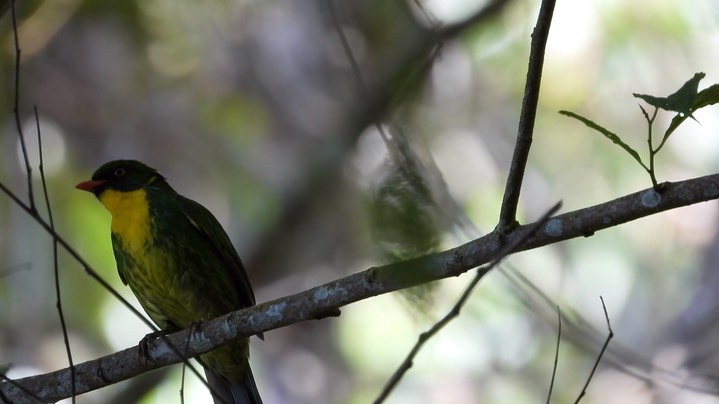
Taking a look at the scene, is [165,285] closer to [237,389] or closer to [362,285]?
[237,389]

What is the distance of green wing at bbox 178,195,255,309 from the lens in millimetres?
4668

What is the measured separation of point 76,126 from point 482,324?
3.83 m

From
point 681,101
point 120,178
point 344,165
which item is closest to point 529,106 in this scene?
point 681,101

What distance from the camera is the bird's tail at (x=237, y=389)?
15.7 ft

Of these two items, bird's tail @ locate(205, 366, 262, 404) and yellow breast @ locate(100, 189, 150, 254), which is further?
bird's tail @ locate(205, 366, 262, 404)

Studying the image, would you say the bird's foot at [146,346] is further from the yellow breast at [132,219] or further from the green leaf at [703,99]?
the green leaf at [703,99]

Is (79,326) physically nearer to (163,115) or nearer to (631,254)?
(163,115)

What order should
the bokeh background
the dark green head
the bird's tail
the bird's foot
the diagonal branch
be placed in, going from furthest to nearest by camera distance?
the bokeh background → the dark green head → the bird's tail → the bird's foot → the diagonal branch

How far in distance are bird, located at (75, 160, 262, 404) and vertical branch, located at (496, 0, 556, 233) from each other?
207 centimetres

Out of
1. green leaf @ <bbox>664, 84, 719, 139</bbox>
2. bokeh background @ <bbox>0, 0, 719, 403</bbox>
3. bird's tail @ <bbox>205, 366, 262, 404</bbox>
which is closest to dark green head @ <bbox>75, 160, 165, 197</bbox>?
bird's tail @ <bbox>205, 366, 262, 404</bbox>

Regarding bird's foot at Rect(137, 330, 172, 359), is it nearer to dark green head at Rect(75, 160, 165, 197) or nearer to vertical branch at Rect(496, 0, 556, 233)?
dark green head at Rect(75, 160, 165, 197)

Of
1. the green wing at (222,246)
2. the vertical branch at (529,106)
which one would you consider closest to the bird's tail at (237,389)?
the green wing at (222,246)

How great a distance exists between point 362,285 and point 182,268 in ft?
5.14

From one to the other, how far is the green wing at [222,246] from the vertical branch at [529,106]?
2064 mm
